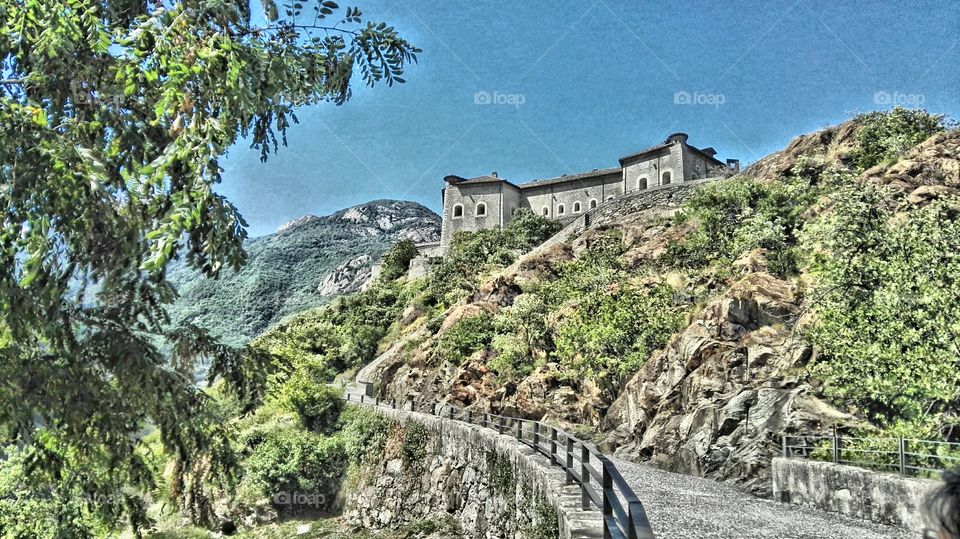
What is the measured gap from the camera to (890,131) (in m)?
37.4

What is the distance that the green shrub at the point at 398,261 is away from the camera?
252 feet

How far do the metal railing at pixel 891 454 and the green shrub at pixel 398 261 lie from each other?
6379cm

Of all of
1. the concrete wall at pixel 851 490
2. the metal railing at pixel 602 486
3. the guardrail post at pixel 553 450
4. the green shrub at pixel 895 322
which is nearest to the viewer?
the metal railing at pixel 602 486

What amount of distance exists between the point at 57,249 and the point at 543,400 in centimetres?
2577

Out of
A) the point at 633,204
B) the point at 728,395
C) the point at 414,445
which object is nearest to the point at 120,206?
the point at 728,395

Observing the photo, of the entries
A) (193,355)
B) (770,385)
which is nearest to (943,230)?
(770,385)

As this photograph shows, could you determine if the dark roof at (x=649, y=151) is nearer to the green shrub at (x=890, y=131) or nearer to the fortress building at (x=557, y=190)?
the fortress building at (x=557, y=190)

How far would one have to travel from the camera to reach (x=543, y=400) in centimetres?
2967

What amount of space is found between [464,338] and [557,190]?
44014mm

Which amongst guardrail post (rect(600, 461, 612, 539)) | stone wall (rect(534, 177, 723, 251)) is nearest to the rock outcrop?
guardrail post (rect(600, 461, 612, 539))

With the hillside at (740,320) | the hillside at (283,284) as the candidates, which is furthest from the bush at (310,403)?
the hillside at (283,284)

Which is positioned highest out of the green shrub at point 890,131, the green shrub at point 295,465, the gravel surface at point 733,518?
the green shrub at point 890,131

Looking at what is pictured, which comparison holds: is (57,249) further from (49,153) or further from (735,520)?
(735,520)

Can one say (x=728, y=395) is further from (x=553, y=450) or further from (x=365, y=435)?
(x=365, y=435)
